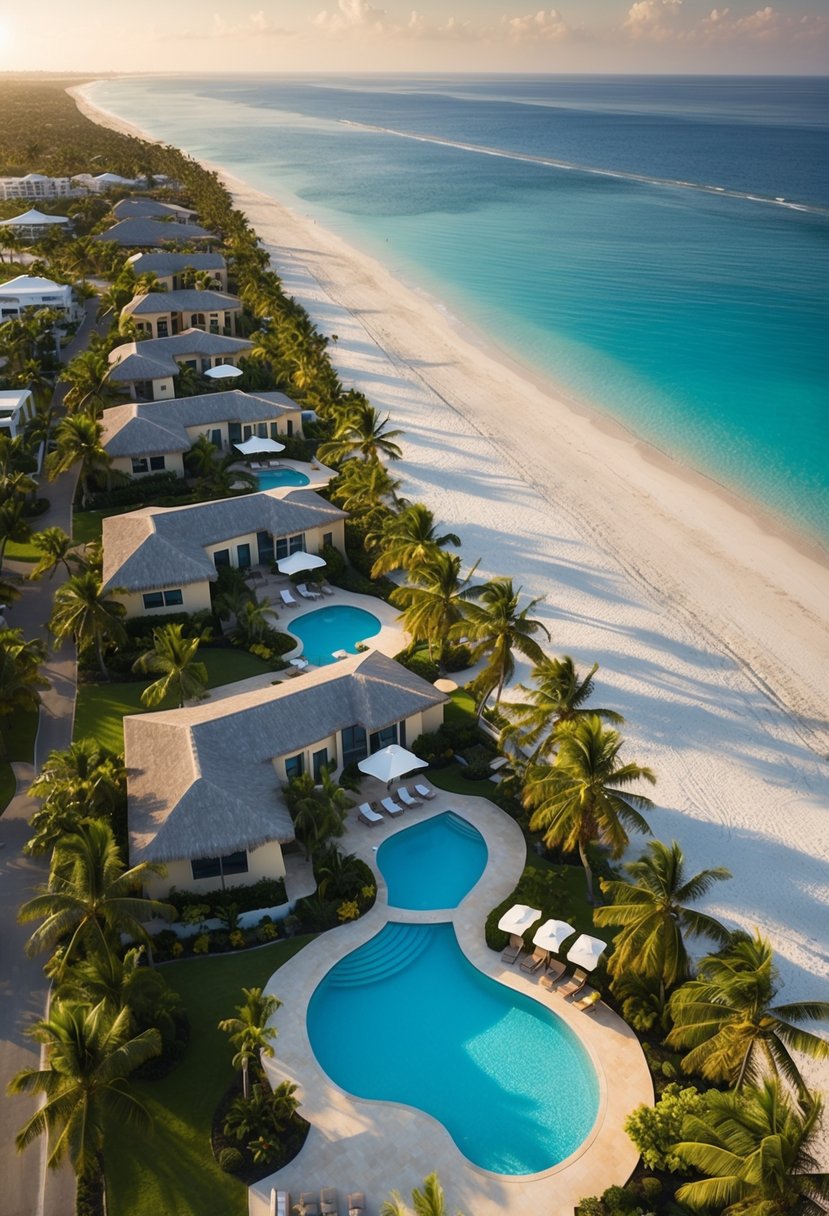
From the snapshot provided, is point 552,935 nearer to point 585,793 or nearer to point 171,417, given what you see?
point 585,793

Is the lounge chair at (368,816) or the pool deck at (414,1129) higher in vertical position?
the lounge chair at (368,816)

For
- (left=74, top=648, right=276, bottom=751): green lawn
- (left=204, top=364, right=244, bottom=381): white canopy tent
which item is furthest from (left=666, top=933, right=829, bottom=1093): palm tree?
(left=204, top=364, right=244, bottom=381): white canopy tent

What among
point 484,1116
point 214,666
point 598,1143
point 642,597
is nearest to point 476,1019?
point 484,1116

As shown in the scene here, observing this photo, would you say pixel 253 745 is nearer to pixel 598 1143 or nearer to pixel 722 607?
pixel 598 1143

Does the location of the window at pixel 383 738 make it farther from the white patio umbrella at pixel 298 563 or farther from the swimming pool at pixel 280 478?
the swimming pool at pixel 280 478

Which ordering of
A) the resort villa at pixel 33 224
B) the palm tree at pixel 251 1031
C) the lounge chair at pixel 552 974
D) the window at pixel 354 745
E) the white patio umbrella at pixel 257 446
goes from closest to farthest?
1. the palm tree at pixel 251 1031
2. the lounge chair at pixel 552 974
3. the window at pixel 354 745
4. the white patio umbrella at pixel 257 446
5. the resort villa at pixel 33 224

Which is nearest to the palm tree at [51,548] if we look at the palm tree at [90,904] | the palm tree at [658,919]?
the palm tree at [90,904]

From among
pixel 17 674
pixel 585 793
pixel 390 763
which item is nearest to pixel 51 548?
pixel 17 674
